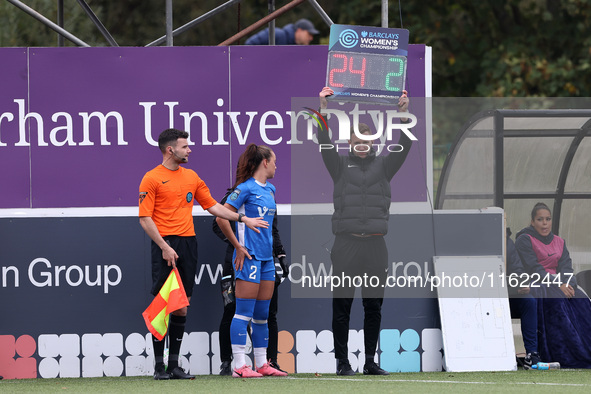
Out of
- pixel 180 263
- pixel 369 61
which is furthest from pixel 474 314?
pixel 180 263

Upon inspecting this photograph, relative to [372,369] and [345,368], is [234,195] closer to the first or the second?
[345,368]

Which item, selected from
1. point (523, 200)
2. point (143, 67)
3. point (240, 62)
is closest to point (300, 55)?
point (240, 62)

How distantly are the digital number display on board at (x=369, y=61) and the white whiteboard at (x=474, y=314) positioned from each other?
1477mm

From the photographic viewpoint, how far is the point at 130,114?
10.0 metres

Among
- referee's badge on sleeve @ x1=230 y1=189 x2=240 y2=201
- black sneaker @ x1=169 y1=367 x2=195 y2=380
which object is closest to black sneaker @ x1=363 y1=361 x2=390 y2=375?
black sneaker @ x1=169 y1=367 x2=195 y2=380

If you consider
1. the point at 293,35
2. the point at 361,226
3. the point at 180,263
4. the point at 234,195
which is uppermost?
the point at 293,35

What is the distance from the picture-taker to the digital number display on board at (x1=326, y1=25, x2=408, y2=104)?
9.68 m

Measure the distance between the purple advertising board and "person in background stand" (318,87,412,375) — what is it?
693mm

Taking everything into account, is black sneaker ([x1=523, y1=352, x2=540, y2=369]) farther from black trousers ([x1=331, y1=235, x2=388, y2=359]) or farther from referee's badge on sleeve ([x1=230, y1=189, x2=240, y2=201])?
referee's badge on sleeve ([x1=230, y1=189, x2=240, y2=201])

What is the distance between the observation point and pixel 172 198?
9203 millimetres

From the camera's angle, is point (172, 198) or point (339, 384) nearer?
point (339, 384)

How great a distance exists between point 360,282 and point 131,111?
7.91 feet

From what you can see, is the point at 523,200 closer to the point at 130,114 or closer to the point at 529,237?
the point at 529,237

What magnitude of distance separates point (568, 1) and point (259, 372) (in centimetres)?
1557
